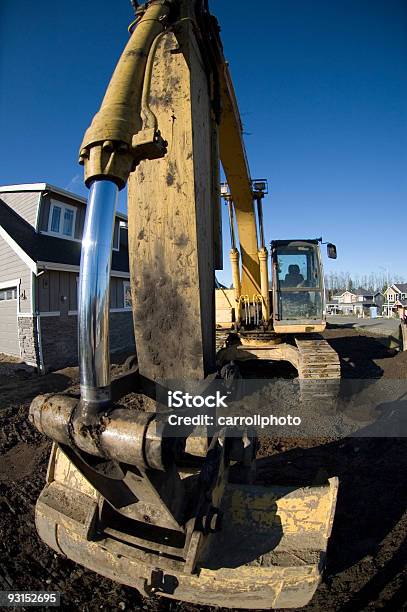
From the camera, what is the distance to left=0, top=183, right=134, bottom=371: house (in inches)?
403

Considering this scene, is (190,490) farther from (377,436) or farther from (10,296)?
(10,296)

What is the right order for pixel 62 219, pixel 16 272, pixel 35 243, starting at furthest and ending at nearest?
1. pixel 62 219
2. pixel 35 243
3. pixel 16 272

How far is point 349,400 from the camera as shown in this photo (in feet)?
21.2

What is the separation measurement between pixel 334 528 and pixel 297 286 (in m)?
4.92

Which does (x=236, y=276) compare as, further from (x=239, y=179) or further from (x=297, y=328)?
(x=239, y=179)

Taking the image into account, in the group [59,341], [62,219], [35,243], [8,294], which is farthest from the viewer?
[62,219]

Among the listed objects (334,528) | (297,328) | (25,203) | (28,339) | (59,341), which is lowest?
(334,528)

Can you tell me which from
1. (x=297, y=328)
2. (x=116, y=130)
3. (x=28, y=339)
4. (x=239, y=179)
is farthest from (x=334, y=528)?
(x=28, y=339)

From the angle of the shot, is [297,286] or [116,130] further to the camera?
[297,286]

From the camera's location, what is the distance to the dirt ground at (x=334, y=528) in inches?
89.4

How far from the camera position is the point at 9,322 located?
11.3m

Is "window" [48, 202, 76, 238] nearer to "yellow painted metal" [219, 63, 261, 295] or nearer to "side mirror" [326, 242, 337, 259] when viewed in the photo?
"yellow painted metal" [219, 63, 261, 295]

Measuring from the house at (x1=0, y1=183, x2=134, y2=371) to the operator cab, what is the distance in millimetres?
6868

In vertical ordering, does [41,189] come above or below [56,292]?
above
